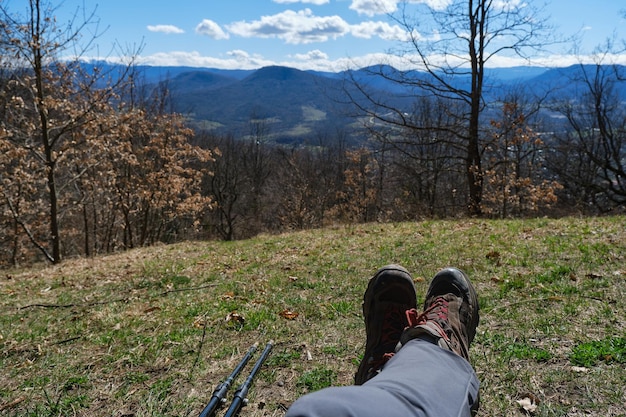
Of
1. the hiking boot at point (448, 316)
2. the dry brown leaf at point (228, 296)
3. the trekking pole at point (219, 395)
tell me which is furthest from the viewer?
the dry brown leaf at point (228, 296)

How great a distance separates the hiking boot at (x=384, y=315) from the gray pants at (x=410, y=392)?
402 mm

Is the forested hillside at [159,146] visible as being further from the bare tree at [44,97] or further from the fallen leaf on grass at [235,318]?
the fallen leaf on grass at [235,318]

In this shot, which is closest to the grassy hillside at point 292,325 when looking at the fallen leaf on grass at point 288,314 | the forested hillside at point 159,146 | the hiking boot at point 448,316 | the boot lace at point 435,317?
the fallen leaf on grass at point 288,314

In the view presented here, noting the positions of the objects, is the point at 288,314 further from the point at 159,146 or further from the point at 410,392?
the point at 159,146

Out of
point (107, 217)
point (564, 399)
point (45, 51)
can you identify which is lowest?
point (107, 217)

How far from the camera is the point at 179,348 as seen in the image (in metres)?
3.14

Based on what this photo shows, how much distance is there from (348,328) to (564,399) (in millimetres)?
1617

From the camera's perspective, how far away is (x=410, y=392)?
1.35 metres

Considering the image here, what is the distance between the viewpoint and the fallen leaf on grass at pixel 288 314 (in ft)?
12.1

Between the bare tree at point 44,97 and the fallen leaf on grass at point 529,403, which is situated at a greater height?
the bare tree at point 44,97

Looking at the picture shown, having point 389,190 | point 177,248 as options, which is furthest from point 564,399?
point 389,190

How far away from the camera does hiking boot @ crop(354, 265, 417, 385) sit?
2176 mm

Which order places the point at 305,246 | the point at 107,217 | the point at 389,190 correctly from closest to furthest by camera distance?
the point at 305,246 < the point at 107,217 < the point at 389,190

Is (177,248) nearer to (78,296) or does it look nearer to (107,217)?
(78,296)
